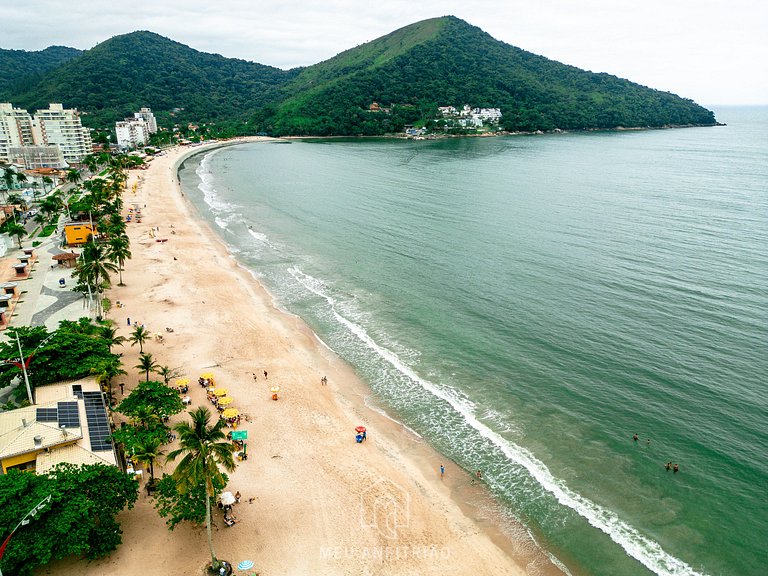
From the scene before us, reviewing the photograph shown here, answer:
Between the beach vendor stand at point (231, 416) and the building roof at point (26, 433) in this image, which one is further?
the beach vendor stand at point (231, 416)

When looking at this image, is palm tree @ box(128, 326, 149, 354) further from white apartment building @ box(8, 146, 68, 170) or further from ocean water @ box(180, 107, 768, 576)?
white apartment building @ box(8, 146, 68, 170)

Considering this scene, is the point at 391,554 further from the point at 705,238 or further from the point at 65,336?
the point at 705,238

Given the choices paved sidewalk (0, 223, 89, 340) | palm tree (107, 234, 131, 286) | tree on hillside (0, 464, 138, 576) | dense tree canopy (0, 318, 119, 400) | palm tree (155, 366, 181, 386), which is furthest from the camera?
palm tree (107, 234, 131, 286)

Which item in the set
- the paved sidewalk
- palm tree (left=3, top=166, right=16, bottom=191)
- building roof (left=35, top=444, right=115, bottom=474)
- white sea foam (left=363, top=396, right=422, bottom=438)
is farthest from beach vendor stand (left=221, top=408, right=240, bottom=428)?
palm tree (left=3, top=166, right=16, bottom=191)

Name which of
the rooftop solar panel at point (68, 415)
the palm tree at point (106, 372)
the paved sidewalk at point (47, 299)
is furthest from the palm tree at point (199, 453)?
the paved sidewalk at point (47, 299)

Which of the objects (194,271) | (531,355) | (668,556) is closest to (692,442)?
(668,556)

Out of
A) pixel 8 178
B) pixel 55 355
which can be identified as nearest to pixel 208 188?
pixel 8 178

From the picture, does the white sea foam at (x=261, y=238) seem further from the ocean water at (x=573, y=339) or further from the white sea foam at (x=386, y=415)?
the white sea foam at (x=386, y=415)
